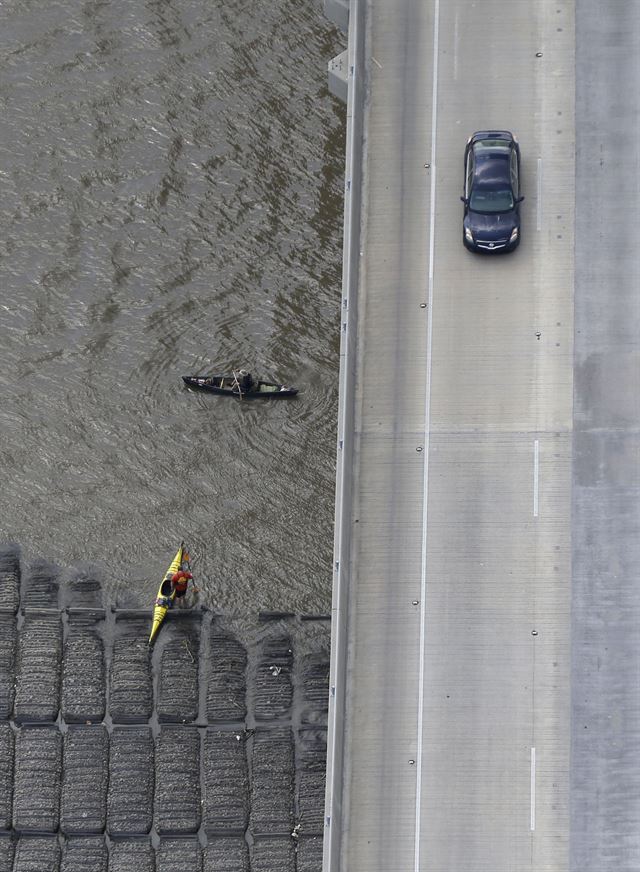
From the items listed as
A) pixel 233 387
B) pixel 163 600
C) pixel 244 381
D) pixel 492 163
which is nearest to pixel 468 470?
pixel 492 163

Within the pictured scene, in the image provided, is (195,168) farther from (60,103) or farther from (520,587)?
(520,587)

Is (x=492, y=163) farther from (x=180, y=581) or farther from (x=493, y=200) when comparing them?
(x=180, y=581)

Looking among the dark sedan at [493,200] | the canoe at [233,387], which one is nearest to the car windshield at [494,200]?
the dark sedan at [493,200]

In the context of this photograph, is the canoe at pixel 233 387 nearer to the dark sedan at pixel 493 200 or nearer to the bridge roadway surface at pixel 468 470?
the bridge roadway surface at pixel 468 470

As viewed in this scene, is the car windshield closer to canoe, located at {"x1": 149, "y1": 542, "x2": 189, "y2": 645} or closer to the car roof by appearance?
the car roof

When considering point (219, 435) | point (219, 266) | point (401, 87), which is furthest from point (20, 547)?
point (401, 87)

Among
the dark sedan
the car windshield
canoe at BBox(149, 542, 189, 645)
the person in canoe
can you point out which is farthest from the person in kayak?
the car windshield

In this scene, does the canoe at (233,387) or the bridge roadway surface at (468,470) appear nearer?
the bridge roadway surface at (468,470)
